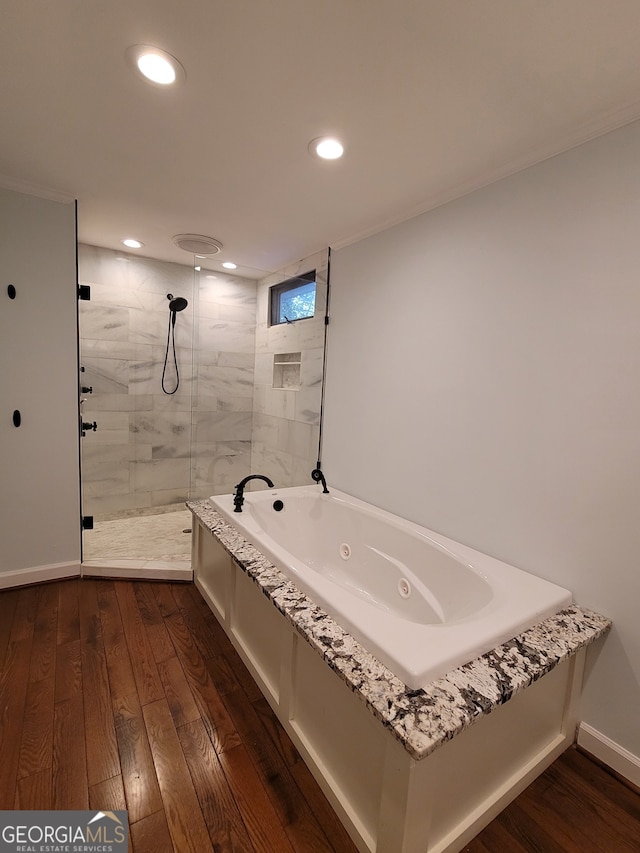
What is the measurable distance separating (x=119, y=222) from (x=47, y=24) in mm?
1580

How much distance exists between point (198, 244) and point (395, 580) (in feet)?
9.00

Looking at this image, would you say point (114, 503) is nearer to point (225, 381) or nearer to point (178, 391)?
point (178, 391)

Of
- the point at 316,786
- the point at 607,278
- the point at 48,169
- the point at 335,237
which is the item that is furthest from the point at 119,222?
the point at 316,786

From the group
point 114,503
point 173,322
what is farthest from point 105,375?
point 114,503

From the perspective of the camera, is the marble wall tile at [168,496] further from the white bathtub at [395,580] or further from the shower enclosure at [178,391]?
the white bathtub at [395,580]

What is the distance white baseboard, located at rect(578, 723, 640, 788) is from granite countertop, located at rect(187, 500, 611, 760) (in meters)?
0.43

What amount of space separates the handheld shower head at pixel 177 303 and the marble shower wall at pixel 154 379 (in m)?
0.04

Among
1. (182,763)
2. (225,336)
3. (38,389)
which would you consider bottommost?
(182,763)

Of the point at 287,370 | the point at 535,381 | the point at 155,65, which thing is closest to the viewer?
the point at 155,65

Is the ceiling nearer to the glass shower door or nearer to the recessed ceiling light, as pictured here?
the recessed ceiling light

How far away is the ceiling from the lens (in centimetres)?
109

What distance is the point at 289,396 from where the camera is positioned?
3271mm

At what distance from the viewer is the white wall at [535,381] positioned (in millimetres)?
1370

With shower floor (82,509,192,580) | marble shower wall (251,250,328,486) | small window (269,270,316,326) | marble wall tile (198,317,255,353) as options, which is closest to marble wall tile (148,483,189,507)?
shower floor (82,509,192,580)
